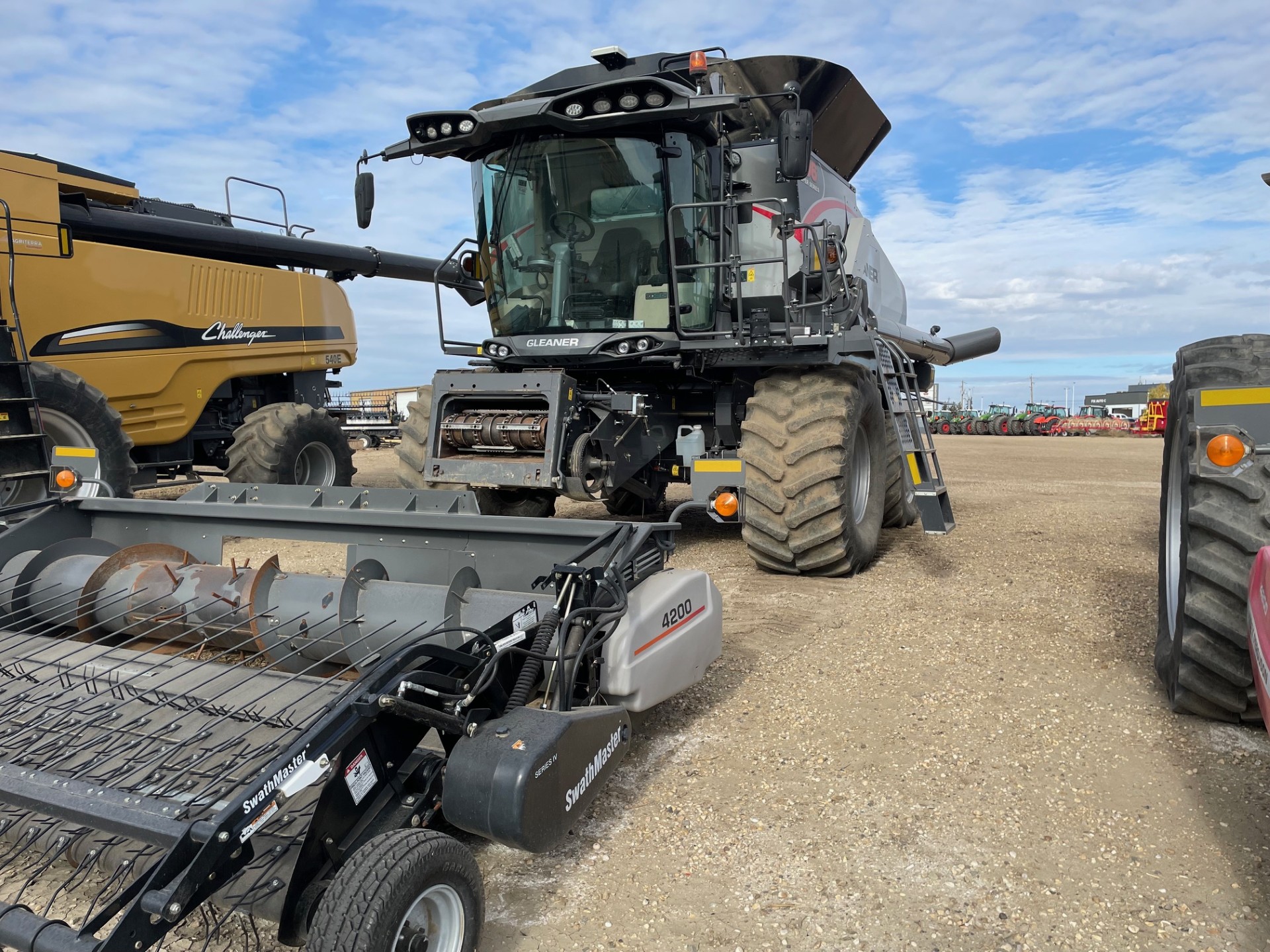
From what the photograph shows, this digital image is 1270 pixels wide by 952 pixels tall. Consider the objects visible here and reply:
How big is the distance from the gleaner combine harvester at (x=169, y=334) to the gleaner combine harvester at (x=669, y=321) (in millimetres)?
1022

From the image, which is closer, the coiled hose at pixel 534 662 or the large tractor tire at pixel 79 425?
the coiled hose at pixel 534 662

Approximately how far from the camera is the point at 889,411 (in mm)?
5789

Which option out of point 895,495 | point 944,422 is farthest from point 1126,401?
point 895,495

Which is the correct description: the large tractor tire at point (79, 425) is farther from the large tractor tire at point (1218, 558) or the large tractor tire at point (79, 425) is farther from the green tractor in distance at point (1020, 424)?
the green tractor in distance at point (1020, 424)

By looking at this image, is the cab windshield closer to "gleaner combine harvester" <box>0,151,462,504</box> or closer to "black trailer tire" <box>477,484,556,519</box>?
"gleaner combine harvester" <box>0,151,462,504</box>

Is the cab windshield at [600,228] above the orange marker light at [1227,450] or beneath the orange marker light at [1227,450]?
above

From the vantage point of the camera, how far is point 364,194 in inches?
238

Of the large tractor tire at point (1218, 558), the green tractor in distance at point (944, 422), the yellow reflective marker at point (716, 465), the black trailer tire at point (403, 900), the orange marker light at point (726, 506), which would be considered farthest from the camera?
the green tractor in distance at point (944, 422)

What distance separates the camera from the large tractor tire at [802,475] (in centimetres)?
523

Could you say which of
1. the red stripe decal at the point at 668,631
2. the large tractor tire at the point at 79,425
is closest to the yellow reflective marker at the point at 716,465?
the red stripe decal at the point at 668,631

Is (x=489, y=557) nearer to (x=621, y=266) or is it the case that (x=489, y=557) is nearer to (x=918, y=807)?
(x=918, y=807)

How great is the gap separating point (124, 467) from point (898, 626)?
19.4ft

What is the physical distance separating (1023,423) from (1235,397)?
31.6 meters

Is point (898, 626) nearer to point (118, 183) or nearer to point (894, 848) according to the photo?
point (894, 848)
